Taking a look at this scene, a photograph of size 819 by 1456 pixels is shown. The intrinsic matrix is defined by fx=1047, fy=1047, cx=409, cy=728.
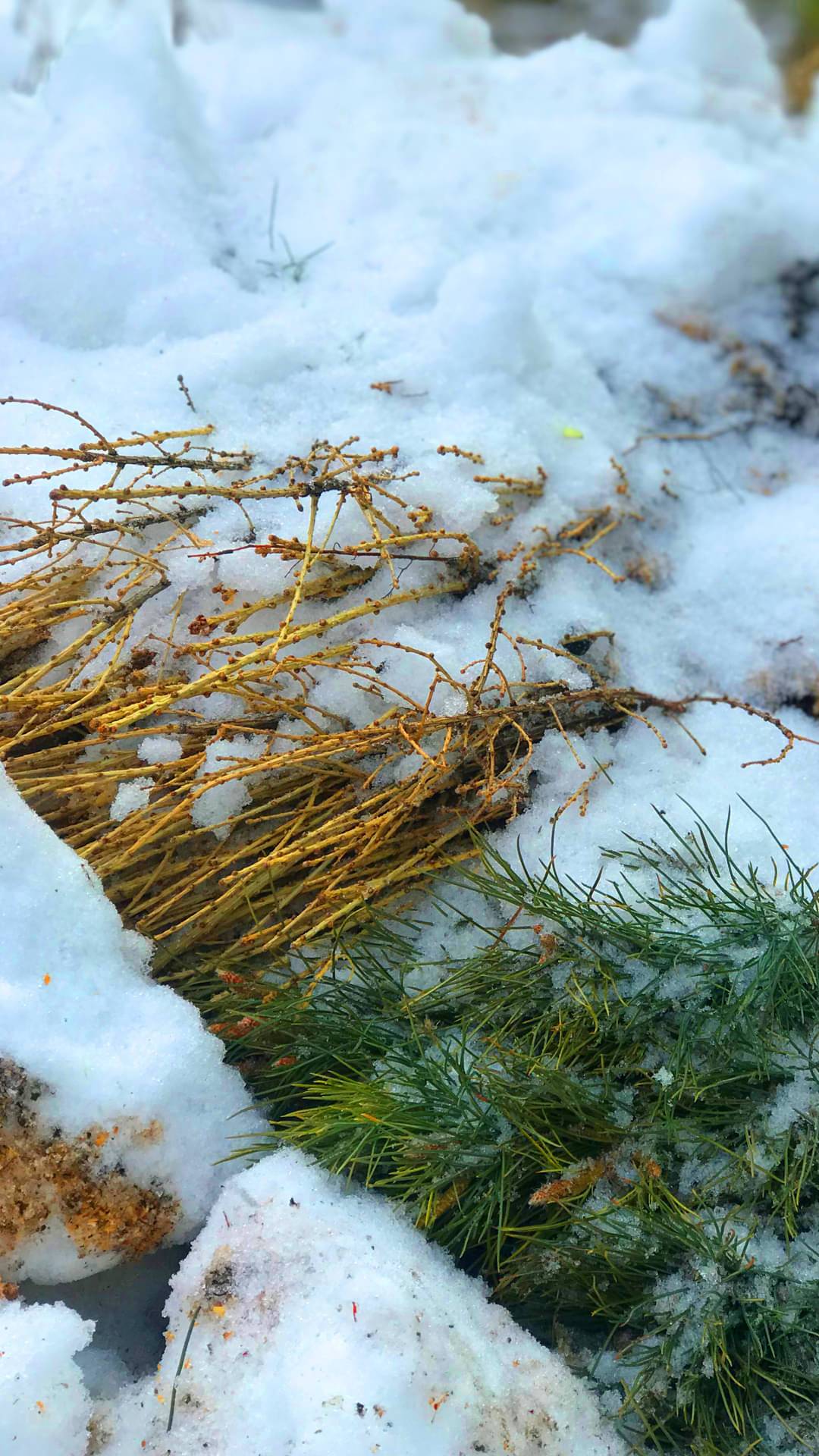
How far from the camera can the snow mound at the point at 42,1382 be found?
1346 millimetres

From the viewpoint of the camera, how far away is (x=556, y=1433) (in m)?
1.41

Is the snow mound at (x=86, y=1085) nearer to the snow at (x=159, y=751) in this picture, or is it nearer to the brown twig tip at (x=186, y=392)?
the snow at (x=159, y=751)


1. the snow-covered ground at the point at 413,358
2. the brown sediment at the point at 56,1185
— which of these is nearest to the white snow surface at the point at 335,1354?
the snow-covered ground at the point at 413,358

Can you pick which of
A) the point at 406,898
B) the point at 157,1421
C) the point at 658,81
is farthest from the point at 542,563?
the point at 658,81

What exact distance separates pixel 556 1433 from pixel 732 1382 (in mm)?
245

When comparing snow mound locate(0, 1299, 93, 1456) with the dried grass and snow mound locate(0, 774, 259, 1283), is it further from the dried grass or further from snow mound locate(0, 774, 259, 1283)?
the dried grass

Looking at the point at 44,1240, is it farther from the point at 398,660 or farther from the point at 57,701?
the point at 398,660

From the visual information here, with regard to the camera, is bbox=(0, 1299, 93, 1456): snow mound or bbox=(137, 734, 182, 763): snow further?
bbox=(137, 734, 182, 763): snow

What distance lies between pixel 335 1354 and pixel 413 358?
1869 mm

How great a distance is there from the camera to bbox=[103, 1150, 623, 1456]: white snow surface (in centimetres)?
135

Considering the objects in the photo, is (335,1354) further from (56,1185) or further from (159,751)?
(159,751)

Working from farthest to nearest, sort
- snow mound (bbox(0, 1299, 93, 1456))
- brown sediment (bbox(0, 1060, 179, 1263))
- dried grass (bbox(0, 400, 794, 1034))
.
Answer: dried grass (bbox(0, 400, 794, 1034)), brown sediment (bbox(0, 1060, 179, 1263)), snow mound (bbox(0, 1299, 93, 1456))

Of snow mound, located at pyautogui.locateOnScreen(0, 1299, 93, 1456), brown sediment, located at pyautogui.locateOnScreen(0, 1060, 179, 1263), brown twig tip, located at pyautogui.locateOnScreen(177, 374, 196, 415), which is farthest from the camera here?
brown twig tip, located at pyautogui.locateOnScreen(177, 374, 196, 415)

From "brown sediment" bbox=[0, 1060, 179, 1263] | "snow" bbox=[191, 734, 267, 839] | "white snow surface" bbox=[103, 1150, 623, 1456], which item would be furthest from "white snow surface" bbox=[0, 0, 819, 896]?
"white snow surface" bbox=[103, 1150, 623, 1456]
